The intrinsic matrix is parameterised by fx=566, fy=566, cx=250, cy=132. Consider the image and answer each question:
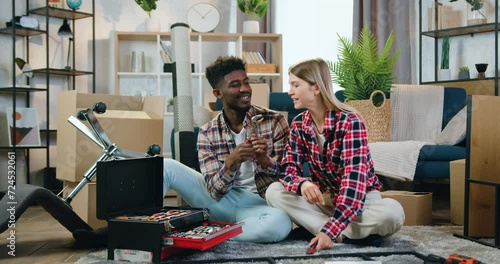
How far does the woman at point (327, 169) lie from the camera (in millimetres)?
1823

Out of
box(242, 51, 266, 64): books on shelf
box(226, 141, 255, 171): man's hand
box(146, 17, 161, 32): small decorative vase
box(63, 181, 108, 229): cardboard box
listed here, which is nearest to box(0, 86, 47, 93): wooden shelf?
box(146, 17, 161, 32): small decorative vase

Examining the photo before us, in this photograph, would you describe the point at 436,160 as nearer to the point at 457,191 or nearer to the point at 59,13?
the point at 457,191

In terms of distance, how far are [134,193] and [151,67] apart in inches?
126

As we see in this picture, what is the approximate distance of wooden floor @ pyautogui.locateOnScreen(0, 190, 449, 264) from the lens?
75.5 inches

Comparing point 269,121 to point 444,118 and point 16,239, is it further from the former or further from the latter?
point 444,118

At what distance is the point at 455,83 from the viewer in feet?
13.3

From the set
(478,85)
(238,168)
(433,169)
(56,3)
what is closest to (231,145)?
(238,168)

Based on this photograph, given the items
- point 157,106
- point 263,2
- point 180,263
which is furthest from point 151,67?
point 180,263

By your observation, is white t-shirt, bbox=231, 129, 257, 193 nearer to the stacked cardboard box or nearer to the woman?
the woman

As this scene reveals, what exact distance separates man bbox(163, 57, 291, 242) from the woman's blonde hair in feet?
0.82

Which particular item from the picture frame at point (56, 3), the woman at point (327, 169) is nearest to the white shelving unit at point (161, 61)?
the picture frame at point (56, 3)

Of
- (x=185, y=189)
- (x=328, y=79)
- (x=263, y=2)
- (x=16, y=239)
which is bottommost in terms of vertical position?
(x=16, y=239)

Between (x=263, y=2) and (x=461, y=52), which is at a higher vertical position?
(x=263, y=2)

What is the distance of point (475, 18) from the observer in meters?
4.03
